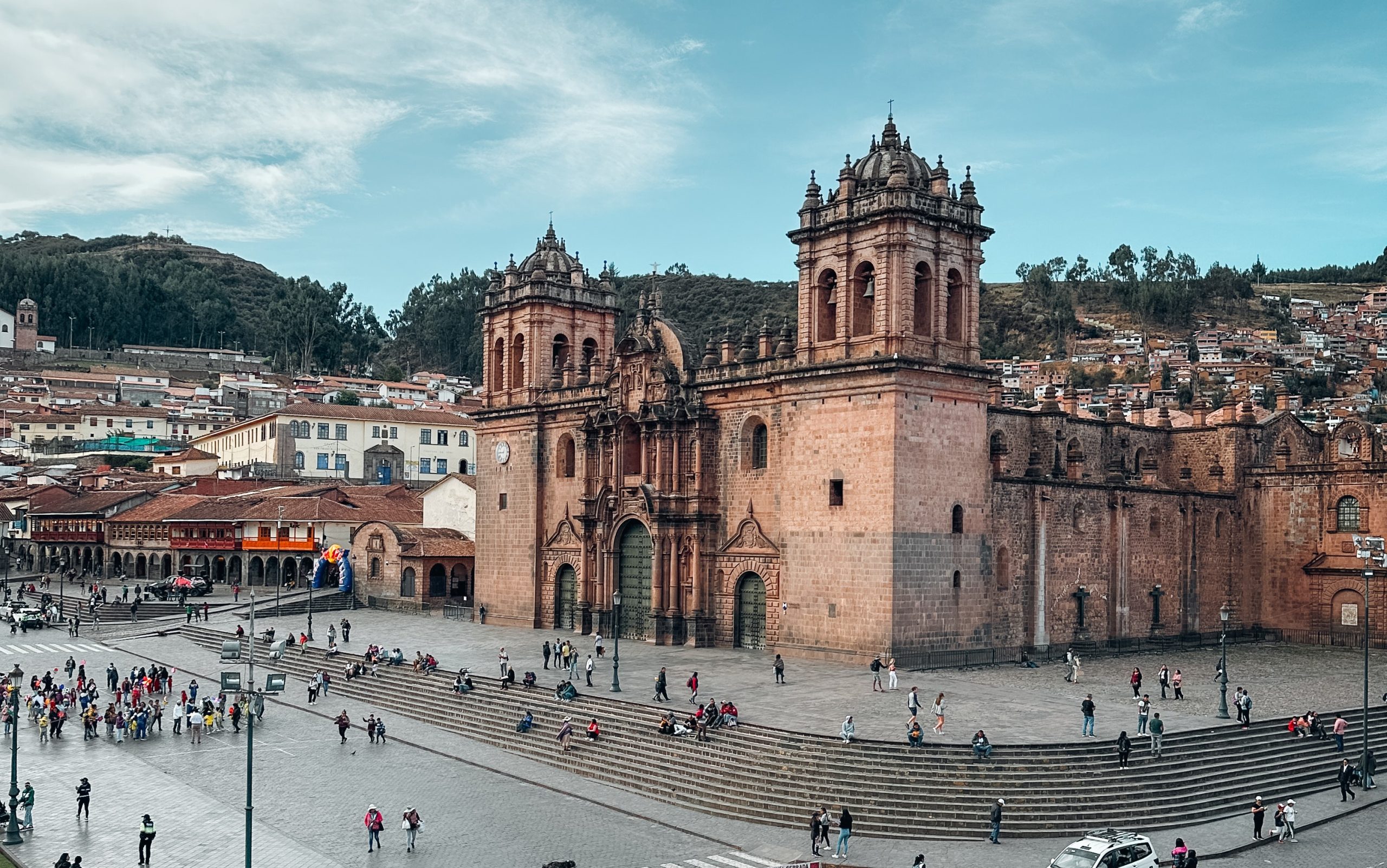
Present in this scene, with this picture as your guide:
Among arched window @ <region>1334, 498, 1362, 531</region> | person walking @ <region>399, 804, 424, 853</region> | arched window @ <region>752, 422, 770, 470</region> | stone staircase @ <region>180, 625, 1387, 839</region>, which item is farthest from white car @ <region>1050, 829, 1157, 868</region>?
arched window @ <region>1334, 498, 1362, 531</region>

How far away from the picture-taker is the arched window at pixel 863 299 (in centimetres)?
4128

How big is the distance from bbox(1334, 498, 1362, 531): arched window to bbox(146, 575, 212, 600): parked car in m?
54.8

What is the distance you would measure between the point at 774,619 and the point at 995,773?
1624 cm

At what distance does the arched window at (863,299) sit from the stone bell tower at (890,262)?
0.04 meters

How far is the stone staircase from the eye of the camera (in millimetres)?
26703

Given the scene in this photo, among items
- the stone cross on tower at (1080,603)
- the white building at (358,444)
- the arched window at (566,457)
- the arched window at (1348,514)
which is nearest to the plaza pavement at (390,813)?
the stone cross on tower at (1080,603)

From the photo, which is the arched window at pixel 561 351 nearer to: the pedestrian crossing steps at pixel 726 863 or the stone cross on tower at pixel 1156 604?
the stone cross on tower at pixel 1156 604

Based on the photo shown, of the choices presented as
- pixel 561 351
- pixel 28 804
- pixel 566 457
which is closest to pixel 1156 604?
pixel 566 457

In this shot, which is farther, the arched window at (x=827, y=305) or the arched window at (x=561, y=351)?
the arched window at (x=561, y=351)

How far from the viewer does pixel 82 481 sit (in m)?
97.1

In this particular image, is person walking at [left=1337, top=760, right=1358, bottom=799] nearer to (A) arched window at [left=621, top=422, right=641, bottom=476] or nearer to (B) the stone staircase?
(B) the stone staircase

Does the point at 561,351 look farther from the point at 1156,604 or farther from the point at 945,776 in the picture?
the point at 945,776

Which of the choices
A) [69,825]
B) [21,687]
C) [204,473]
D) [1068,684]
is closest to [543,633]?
[21,687]

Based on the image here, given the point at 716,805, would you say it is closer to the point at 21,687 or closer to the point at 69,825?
the point at 69,825
